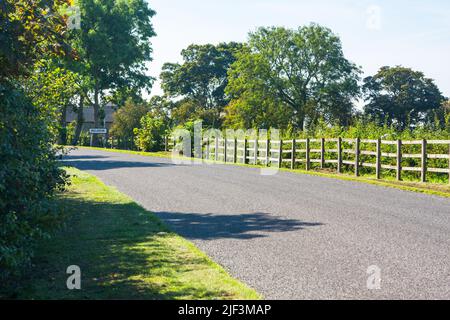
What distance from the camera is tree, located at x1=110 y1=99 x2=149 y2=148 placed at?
61.3 metres

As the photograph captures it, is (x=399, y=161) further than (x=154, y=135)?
No

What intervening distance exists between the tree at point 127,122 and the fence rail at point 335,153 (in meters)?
24.7

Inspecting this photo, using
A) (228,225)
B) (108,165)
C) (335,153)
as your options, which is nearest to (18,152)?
(228,225)

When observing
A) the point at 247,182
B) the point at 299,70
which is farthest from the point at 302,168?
the point at 299,70

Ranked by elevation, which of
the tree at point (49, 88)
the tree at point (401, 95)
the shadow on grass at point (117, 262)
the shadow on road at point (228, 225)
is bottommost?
the shadow on grass at point (117, 262)

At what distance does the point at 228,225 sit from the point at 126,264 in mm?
3189

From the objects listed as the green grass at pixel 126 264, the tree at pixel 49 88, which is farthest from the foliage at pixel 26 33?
the tree at pixel 49 88

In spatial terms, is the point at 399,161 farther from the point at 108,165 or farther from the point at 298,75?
the point at 298,75

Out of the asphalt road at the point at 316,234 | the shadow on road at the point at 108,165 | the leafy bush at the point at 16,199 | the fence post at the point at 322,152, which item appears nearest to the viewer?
the leafy bush at the point at 16,199

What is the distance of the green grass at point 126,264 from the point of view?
18.9 feet

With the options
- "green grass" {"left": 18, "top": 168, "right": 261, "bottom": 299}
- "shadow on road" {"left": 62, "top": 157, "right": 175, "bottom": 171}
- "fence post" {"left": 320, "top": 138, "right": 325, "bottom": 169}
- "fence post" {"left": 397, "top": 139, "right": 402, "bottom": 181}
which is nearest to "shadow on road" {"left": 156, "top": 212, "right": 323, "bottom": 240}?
"green grass" {"left": 18, "top": 168, "right": 261, "bottom": 299}

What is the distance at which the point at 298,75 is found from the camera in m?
64.3

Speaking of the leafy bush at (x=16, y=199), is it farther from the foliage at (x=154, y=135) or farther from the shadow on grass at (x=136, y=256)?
the foliage at (x=154, y=135)
